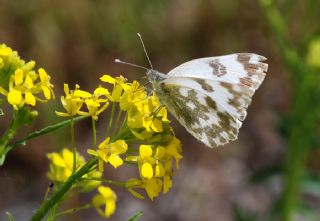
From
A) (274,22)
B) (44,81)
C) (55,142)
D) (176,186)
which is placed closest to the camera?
(44,81)

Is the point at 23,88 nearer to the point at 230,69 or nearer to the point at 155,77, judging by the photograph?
the point at 155,77

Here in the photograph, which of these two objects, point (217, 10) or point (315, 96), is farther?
point (217, 10)

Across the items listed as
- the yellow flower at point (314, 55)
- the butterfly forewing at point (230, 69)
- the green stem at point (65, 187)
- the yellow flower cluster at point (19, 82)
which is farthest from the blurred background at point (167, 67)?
the green stem at point (65, 187)

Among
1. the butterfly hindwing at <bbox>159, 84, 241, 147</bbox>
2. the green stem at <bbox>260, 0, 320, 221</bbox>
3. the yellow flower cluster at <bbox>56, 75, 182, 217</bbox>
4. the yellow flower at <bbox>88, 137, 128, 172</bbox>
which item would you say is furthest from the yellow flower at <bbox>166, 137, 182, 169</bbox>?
the green stem at <bbox>260, 0, 320, 221</bbox>

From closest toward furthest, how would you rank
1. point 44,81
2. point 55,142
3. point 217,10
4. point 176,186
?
point 44,81
point 55,142
point 176,186
point 217,10

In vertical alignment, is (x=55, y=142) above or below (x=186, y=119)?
below

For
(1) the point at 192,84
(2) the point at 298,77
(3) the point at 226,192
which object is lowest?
(3) the point at 226,192

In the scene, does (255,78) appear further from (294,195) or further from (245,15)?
(245,15)

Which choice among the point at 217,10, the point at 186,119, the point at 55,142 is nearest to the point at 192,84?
the point at 186,119
